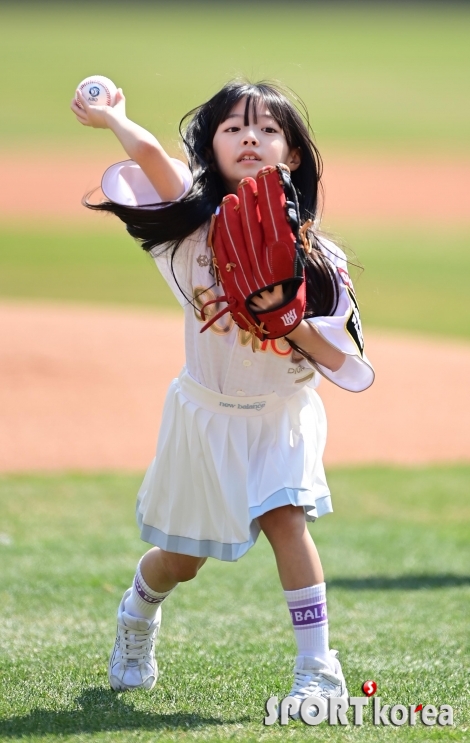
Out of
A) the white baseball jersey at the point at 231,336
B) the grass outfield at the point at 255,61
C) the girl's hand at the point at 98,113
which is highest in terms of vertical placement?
the grass outfield at the point at 255,61

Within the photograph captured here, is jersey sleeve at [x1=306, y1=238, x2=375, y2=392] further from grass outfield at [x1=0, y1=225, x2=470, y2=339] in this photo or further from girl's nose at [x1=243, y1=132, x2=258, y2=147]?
grass outfield at [x1=0, y1=225, x2=470, y2=339]

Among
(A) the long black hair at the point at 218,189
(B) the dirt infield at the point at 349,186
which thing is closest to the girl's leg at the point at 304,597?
(A) the long black hair at the point at 218,189

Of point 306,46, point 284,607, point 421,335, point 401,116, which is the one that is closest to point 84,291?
point 421,335

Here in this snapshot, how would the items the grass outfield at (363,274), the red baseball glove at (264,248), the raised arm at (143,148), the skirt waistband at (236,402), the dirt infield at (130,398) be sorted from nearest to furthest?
the red baseball glove at (264,248)
the raised arm at (143,148)
the skirt waistband at (236,402)
the dirt infield at (130,398)
the grass outfield at (363,274)

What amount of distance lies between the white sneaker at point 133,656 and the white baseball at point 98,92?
1516 millimetres

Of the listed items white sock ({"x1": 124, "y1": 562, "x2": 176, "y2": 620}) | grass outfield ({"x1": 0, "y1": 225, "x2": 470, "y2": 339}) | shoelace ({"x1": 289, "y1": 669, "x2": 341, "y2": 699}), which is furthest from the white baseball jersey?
grass outfield ({"x1": 0, "y1": 225, "x2": 470, "y2": 339})


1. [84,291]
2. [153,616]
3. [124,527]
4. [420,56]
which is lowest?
[124,527]

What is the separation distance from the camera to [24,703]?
114 inches

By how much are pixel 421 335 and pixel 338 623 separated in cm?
693

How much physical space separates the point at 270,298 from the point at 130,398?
19.5ft

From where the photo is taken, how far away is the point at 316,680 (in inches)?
111

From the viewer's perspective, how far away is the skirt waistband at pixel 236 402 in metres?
2.99

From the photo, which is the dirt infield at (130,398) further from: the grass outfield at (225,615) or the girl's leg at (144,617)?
the girl's leg at (144,617)

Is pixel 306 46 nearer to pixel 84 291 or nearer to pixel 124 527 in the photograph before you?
pixel 84 291
